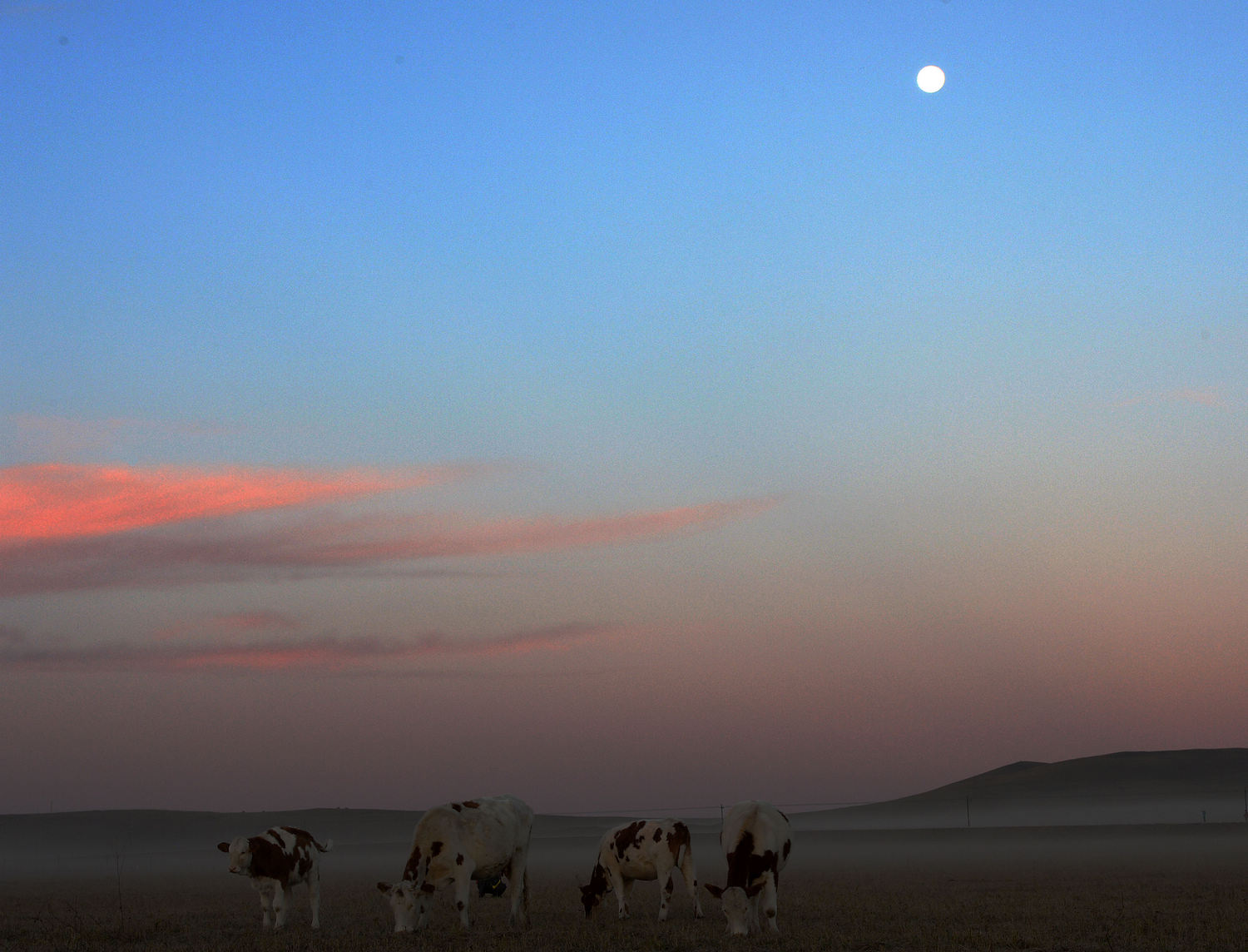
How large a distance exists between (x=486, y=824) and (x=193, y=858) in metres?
76.3

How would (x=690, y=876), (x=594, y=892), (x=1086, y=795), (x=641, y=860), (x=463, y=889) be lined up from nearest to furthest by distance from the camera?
(x=463, y=889) < (x=690, y=876) < (x=641, y=860) < (x=594, y=892) < (x=1086, y=795)

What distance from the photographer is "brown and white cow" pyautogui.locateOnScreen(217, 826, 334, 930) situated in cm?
2708

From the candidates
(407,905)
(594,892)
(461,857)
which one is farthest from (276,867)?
(594,892)

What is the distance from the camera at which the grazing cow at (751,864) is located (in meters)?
23.9

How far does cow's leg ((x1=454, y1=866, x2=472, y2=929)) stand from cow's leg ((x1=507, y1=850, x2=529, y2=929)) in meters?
1.42

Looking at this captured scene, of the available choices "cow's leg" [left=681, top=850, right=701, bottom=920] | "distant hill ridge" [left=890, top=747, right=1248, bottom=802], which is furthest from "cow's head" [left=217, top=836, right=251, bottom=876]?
"distant hill ridge" [left=890, top=747, right=1248, bottom=802]

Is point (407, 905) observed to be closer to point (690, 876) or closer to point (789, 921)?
point (690, 876)

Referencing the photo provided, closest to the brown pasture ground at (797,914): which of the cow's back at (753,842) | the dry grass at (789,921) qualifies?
the dry grass at (789,921)

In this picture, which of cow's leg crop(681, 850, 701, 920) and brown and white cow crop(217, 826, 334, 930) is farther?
cow's leg crop(681, 850, 701, 920)

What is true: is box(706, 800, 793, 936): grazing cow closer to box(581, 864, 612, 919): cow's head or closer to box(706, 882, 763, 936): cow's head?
box(706, 882, 763, 936): cow's head

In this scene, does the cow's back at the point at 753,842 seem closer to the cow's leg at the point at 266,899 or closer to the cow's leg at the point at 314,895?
the cow's leg at the point at 314,895

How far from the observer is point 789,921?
27297 mm

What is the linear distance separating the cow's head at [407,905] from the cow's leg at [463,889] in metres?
0.67

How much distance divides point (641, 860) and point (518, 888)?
253cm
